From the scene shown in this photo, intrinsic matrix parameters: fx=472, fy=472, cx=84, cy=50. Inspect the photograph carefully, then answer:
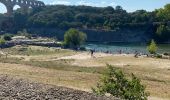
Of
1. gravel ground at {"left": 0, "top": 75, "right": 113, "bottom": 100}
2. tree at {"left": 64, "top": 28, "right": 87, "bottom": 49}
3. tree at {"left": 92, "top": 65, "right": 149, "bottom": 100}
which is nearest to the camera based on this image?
gravel ground at {"left": 0, "top": 75, "right": 113, "bottom": 100}

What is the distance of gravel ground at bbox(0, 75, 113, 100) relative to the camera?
24.5m

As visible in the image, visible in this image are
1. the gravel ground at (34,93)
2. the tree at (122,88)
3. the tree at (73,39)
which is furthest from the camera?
the tree at (73,39)

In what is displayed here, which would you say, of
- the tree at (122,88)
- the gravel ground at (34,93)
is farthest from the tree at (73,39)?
the gravel ground at (34,93)

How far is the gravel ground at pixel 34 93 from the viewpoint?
2452 cm

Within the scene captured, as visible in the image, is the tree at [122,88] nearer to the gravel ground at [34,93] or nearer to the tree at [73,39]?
the gravel ground at [34,93]

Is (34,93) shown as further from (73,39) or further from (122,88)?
(73,39)

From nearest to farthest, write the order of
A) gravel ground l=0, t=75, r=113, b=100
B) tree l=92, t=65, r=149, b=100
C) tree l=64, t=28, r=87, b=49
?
gravel ground l=0, t=75, r=113, b=100
tree l=92, t=65, r=149, b=100
tree l=64, t=28, r=87, b=49

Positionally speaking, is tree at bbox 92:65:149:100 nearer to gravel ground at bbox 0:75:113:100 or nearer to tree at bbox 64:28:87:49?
gravel ground at bbox 0:75:113:100

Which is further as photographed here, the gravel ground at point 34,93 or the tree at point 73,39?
the tree at point 73,39

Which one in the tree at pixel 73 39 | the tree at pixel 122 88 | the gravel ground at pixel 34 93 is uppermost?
the gravel ground at pixel 34 93

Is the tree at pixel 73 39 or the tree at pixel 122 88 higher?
the tree at pixel 122 88

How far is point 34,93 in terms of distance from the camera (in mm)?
25453

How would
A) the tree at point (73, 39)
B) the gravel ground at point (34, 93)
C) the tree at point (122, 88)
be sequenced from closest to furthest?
the gravel ground at point (34, 93) → the tree at point (122, 88) → the tree at point (73, 39)

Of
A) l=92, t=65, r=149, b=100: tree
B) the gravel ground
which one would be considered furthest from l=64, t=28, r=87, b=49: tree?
the gravel ground
